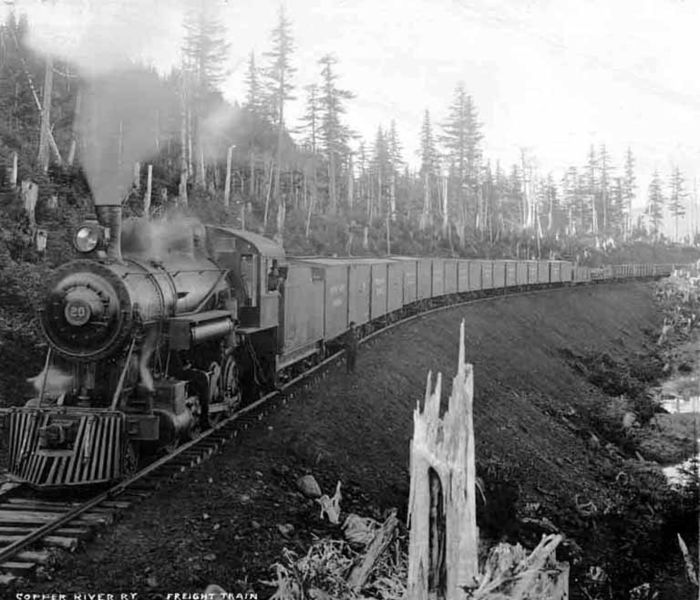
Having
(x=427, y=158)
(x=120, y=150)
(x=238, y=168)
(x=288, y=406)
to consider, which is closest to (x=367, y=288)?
(x=288, y=406)

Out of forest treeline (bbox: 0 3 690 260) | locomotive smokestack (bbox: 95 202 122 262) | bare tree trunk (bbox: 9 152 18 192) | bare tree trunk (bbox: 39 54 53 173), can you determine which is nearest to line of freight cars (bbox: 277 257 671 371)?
forest treeline (bbox: 0 3 690 260)

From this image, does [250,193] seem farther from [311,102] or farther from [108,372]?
[108,372]

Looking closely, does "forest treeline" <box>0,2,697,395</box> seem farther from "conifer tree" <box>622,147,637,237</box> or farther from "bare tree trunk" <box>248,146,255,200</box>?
"conifer tree" <box>622,147,637,237</box>

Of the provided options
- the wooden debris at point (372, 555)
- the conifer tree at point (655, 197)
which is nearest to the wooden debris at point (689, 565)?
the wooden debris at point (372, 555)

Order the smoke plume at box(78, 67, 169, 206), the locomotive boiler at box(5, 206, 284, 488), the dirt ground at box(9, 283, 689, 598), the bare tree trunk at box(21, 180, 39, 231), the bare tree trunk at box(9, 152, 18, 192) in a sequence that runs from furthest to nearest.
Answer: the bare tree trunk at box(9, 152, 18, 192) → the bare tree trunk at box(21, 180, 39, 231) → the smoke plume at box(78, 67, 169, 206) → the locomotive boiler at box(5, 206, 284, 488) → the dirt ground at box(9, 283, 689, 598)

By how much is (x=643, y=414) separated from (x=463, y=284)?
13.9m

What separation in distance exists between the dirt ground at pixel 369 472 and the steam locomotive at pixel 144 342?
0.86 metres

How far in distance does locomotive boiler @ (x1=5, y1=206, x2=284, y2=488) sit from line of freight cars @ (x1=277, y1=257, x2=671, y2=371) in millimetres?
3022

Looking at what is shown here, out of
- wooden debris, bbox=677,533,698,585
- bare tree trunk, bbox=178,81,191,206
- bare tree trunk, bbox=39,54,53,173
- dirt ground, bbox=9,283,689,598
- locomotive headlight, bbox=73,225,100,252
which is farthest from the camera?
bare tree trunk, bbox=178,81,191,206

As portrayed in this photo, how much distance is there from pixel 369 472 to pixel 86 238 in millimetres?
4996

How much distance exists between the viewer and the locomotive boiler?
795 cm

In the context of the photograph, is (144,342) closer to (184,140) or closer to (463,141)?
(184,140)

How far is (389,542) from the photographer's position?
726cm

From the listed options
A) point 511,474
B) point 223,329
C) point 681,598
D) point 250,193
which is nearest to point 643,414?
point 511,474
